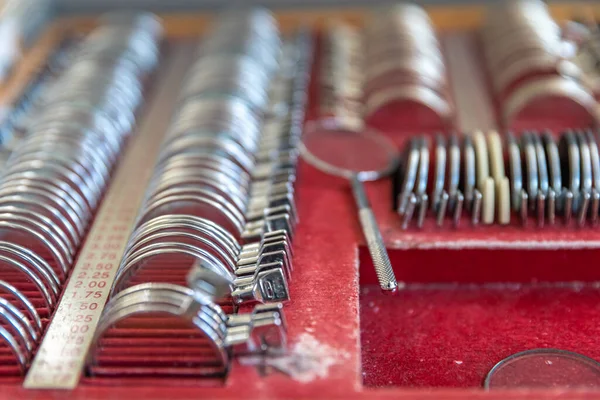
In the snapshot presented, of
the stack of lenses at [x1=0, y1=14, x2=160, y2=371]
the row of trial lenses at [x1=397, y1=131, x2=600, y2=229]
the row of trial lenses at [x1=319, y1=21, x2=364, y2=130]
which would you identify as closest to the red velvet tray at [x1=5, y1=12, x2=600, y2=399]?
the row of trial lenses at [x1=397, y1=131, x2=600, y2=229]

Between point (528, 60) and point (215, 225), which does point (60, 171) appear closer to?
point (215, 225)

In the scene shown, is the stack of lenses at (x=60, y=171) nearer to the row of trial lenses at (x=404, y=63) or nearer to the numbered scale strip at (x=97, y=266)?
the numbered scale strip at (x=97, y=266)

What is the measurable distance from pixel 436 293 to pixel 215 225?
0.45 m

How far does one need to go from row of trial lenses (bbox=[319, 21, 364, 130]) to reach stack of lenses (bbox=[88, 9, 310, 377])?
0.20 ft

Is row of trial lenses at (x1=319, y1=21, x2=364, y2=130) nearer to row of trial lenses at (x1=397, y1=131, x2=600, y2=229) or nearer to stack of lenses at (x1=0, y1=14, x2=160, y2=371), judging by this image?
row of trial lenses at (x1=397, y1=131, x2=600, y2=229)

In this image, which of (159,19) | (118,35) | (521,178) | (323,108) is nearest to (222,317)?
(521,178)

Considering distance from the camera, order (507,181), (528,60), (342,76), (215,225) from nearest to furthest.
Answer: (215,225) < (507,181) < (528,60) < (342,76)

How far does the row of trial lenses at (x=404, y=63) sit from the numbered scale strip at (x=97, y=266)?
1.68ft

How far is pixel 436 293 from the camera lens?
1.47 metres

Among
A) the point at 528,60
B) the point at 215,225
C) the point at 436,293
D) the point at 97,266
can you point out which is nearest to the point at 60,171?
the point at 97,266

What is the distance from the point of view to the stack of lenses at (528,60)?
1728mm

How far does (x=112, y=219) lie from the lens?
147 centimetres

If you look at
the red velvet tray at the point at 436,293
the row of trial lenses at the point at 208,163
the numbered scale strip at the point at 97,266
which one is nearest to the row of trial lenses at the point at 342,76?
the row of trial lenses at the point at 208,163

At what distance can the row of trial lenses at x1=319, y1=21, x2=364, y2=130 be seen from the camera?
1817 millimetres
